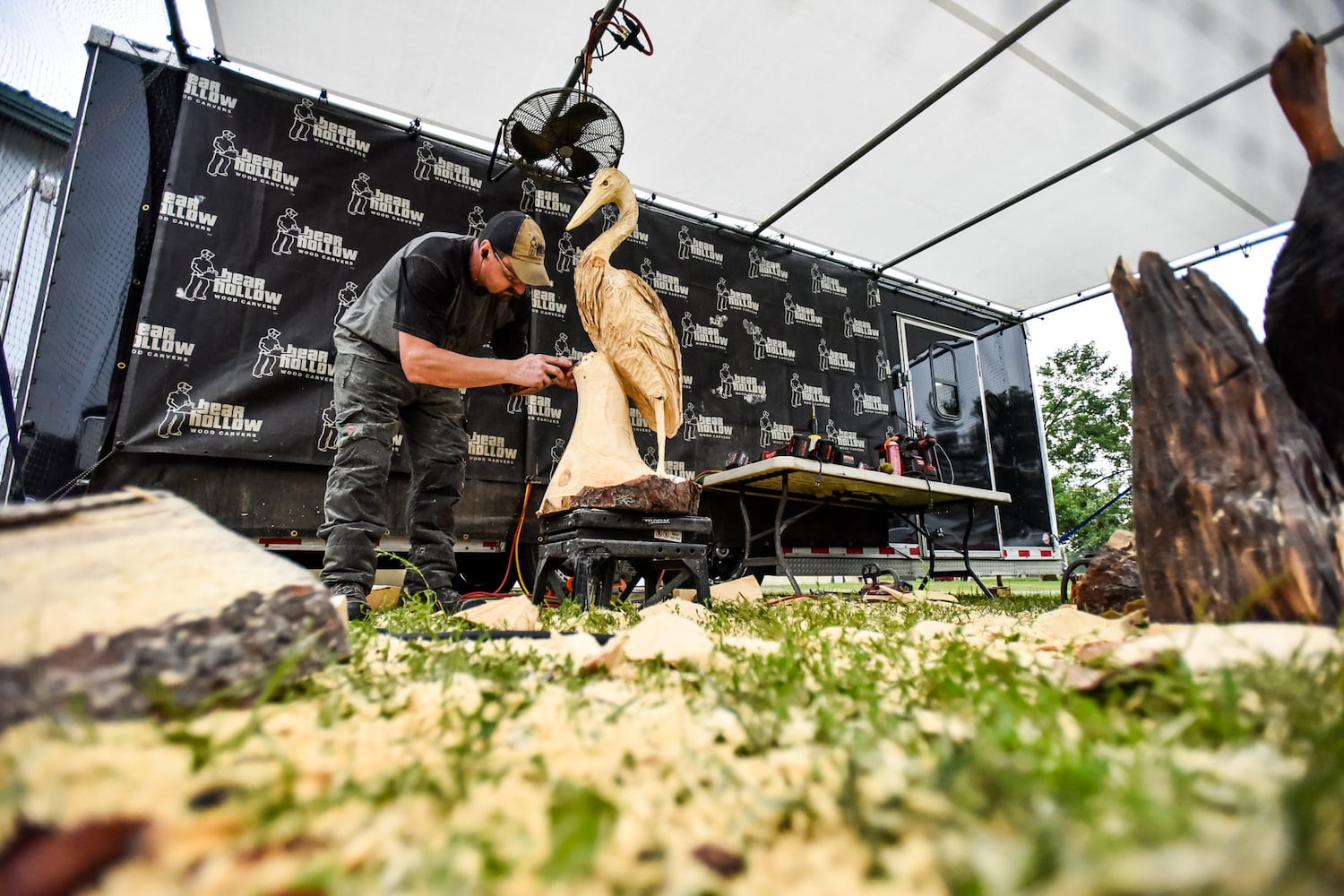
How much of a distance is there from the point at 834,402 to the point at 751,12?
146 inches

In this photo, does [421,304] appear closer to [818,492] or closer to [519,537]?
[519,537]

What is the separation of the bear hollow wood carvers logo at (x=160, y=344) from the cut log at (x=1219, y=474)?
4.95 meters

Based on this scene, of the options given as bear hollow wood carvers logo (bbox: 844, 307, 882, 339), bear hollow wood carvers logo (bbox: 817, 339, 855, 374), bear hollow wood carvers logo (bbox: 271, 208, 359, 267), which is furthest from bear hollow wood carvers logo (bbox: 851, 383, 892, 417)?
bear hollow wood carvers logo (bbox: 271, 208, 359, 267)

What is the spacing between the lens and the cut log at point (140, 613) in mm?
760

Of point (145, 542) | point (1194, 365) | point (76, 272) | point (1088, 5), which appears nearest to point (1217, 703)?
point (1194, 365)

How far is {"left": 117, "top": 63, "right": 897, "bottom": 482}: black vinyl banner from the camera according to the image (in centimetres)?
405

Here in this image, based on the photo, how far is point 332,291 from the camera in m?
4.51

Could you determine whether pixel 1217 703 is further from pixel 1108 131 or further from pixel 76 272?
pixel 1108 131

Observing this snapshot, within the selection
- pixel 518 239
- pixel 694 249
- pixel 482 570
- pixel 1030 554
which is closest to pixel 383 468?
pixel 518 239

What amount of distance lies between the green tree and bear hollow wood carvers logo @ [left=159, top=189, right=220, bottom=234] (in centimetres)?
1594

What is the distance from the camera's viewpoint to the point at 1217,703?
78 cm

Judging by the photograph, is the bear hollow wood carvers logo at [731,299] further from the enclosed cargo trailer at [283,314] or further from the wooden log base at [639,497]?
the wooden log base at [639,497]

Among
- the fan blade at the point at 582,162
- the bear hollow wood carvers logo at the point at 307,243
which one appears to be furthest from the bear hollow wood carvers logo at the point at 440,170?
the fan blade at the point at 582,162

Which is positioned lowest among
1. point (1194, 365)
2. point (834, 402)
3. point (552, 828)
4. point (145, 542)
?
point (552, 828)
